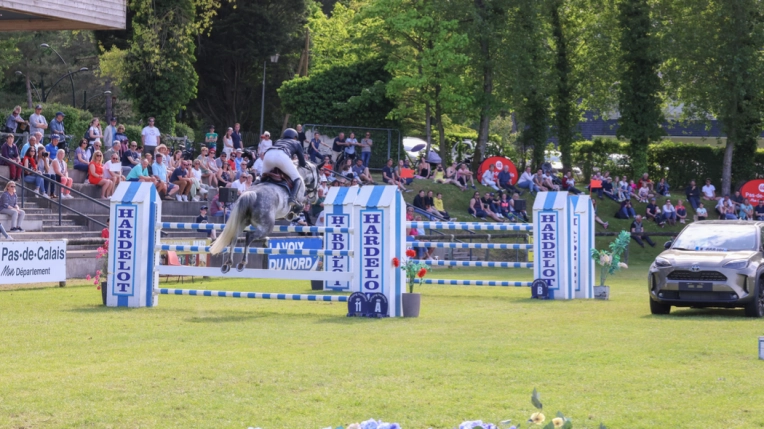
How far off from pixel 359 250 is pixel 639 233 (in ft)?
78.4

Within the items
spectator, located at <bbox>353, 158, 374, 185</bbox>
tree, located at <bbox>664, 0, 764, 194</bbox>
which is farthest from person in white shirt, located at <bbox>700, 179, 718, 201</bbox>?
spectator, located at <bbox>353, 158, 374, 185</bbox>

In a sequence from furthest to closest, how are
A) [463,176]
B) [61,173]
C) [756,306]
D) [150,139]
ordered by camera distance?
1. [463,176]
2. [150,139]
3. [61,173]
4. [756,306]

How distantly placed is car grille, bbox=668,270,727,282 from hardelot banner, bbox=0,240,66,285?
11.8 meters

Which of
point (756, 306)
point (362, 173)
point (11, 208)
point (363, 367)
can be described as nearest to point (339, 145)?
point (362, 173)

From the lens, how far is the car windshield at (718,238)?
1639 cm

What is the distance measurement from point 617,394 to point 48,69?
55960mm

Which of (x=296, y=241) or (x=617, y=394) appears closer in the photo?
(x=617, y=394)

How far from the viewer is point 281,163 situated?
1417 cm

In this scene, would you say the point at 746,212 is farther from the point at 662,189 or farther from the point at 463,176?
the point at 463,176

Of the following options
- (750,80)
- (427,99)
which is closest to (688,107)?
(750,80)

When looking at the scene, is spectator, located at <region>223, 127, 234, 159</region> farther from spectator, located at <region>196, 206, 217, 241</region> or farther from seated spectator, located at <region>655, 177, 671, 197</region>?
seated spectator, located at <region>655, 177, 671, 197</region>

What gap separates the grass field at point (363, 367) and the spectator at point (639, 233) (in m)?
21.4

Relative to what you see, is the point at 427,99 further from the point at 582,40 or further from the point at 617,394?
the point at 617,394

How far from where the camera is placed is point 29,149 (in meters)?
24.8
